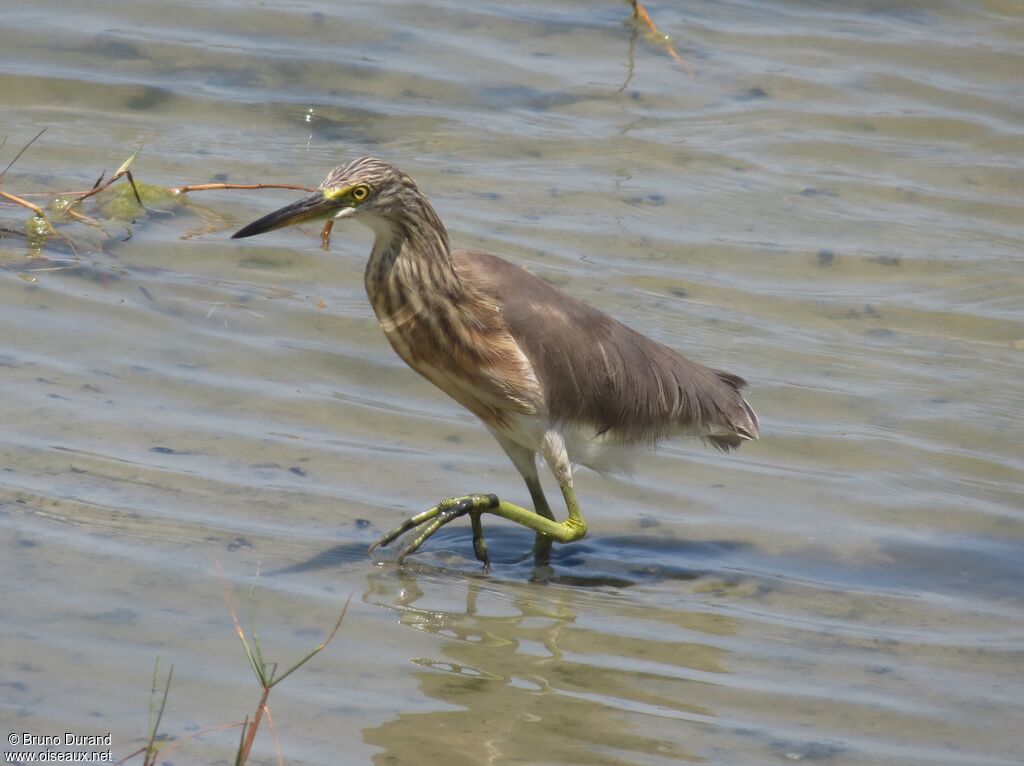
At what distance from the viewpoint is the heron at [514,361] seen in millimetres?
5246

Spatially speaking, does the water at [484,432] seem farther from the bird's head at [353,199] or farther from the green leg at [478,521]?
the bird's head at [353,199]

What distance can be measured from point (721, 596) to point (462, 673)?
1242 millimetres

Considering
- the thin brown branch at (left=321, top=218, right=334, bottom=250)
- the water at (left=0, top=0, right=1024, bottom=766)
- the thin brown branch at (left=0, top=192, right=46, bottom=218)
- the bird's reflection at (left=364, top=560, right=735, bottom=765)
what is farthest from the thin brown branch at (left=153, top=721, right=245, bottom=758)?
the thin brown branch at (left=0, top=192, right=46, bottom=218)

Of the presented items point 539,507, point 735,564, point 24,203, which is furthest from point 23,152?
point 735,564

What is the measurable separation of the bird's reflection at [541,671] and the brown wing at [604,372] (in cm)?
73

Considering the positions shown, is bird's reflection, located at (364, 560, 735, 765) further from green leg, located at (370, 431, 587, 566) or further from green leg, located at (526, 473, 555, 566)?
green leg, located at (526, 473, 555, 566)

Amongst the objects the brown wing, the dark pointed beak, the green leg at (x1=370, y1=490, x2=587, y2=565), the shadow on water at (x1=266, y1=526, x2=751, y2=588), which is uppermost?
the dark pointed beak

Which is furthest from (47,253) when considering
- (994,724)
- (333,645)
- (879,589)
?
(994,724)

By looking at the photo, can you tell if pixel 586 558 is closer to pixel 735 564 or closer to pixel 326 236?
pixel 735 564

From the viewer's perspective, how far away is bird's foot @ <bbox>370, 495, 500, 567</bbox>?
17.0 ft

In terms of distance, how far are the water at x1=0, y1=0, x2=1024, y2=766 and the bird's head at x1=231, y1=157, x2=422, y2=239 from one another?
101 centimetres

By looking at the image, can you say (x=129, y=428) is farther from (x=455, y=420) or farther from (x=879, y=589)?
(x=879, y=589)

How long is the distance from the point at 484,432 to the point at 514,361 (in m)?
1.02

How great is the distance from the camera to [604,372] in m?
5.85
